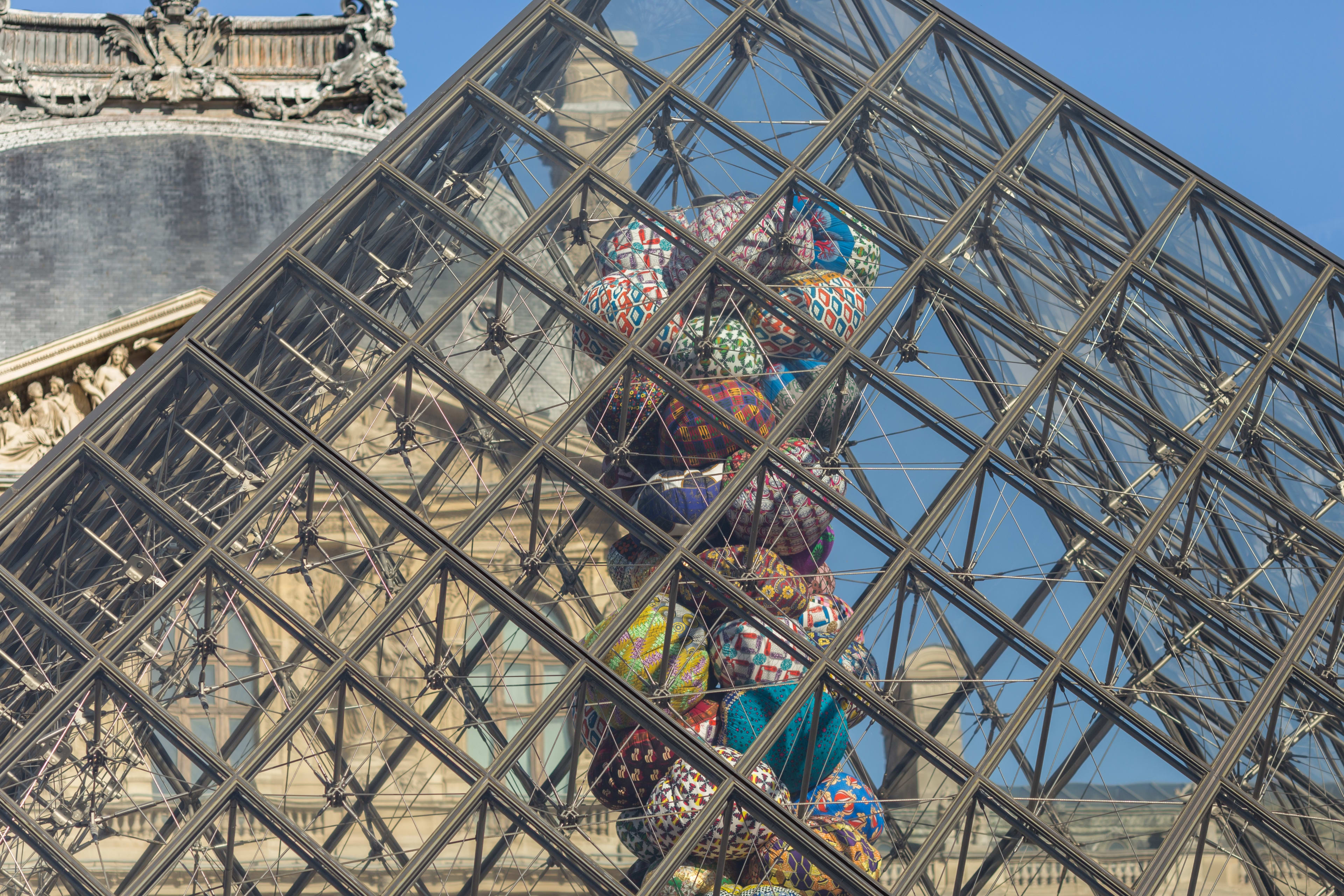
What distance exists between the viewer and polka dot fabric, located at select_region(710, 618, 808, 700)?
12266 mm

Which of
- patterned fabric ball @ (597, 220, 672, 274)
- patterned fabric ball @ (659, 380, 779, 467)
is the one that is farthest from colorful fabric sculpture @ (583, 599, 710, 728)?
patterned fabric ball @ (597, 220, 672, 274)

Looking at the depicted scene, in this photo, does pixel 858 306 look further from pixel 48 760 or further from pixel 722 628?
pixel 48 760

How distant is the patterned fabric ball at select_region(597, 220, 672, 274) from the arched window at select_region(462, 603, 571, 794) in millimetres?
3379

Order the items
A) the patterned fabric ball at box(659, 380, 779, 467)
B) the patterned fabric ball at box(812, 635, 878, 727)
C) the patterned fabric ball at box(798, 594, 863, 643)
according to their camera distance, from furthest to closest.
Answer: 1. the patterned fabric ball at box(659, 380, 779, 467)
2. the patterned fabric ball at box(798, 594, 863, 643)
3. the patterned fabric ball at box(812, 635, 878, 727)

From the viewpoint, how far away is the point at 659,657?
1230cm

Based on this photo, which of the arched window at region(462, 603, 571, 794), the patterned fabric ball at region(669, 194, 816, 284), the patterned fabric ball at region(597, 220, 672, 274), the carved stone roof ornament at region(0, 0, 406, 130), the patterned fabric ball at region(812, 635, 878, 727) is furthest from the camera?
the carved stone roof ornament at region(0, 0, 406, 130)

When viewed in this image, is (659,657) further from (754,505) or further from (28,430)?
(28,430)

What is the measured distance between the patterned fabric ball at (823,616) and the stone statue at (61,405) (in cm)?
2072

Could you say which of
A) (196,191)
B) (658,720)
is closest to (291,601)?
(196,191)

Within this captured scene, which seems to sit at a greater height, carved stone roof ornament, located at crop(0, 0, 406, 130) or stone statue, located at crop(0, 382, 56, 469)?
carved stone roof ornament, located at crop(0, 0, 406, 130)

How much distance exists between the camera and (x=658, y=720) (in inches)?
437

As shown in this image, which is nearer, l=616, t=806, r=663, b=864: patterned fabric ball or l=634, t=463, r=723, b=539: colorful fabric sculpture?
l=616, t=806, r=663, b=864: patterned fabric ball

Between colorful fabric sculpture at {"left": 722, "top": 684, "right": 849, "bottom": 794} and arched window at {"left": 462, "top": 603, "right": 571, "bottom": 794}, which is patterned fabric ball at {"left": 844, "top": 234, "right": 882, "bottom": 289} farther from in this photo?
colorful fabric sculpture at {"left": 722, "top": 684, "right": 849, "bottom": 794}

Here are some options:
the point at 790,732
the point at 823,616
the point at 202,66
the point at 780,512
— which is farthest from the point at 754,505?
the point at 202,66
